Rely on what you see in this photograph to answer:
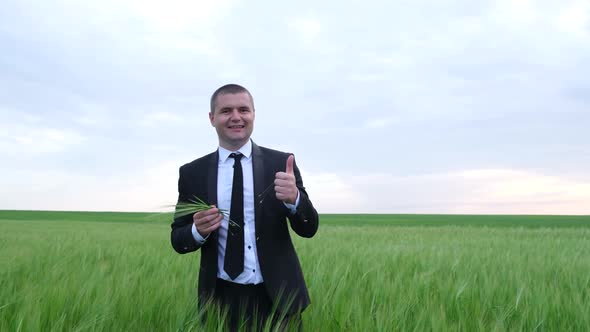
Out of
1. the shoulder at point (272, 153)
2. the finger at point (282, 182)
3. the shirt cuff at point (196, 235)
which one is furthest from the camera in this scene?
the shoulder at point (272, 153)

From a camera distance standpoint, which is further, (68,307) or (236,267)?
(68,307)

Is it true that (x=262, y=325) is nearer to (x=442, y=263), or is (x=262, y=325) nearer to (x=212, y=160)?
(x=212, y=160)

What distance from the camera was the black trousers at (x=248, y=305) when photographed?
8.15ft

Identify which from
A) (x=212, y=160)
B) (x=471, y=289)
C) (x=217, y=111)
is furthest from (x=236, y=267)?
(x=471, y=289)

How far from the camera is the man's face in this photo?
244 centimetres

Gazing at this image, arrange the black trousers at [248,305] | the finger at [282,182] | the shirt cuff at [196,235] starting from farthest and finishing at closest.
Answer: the black trousers at [248,305] → the shirt cuff at [196,235] → the finger at [282,182]

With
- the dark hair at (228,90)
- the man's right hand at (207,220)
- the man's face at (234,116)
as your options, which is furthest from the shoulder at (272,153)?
the man's right hand at (207,220)

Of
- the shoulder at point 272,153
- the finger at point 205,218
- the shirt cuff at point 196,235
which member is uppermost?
the shoulder at point 272,153

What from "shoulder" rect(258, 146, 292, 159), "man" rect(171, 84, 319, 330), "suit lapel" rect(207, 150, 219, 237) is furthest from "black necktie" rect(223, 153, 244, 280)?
"shoulder" rect(258, 146, 292, 159)

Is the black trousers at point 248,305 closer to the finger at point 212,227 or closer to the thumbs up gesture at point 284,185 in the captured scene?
the finger at point 212,227

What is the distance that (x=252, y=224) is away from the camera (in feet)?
8.16

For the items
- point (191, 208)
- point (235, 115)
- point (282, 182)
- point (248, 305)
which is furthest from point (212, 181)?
point (248, 305)

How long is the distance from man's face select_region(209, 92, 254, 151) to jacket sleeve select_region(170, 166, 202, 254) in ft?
1.48

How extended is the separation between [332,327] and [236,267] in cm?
69
